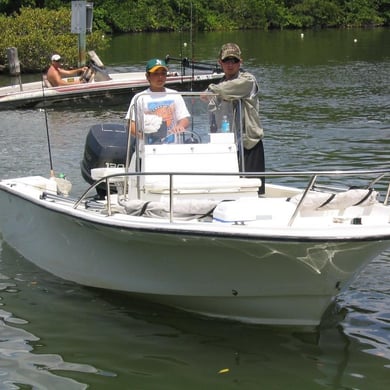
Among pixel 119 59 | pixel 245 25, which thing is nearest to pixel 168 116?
pixel 119 59

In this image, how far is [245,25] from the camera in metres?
61.1

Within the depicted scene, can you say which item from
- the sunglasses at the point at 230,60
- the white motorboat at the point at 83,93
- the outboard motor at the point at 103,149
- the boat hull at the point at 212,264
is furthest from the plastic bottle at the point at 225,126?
the white motorboat at the point at 83,93

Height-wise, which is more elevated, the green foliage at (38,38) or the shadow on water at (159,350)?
the green foliage at (38,38)

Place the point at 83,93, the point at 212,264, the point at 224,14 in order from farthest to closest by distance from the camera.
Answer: the point at 224,14 < the point at 83,93 < the point at 212,264

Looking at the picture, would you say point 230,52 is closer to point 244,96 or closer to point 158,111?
point 244,96

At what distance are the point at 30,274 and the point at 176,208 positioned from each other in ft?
7.54

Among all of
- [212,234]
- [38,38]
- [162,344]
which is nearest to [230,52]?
[212,234]

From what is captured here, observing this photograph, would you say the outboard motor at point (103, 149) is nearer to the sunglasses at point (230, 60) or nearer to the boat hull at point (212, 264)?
the boat hull at point (212, 264)

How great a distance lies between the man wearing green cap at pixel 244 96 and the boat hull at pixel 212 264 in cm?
129

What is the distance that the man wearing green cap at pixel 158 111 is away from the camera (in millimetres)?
6754

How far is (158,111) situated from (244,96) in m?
0.75

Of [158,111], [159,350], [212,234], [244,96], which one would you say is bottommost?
[159,350]

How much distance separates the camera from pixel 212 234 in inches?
217

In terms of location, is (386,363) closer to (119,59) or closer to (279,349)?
(279,349)
